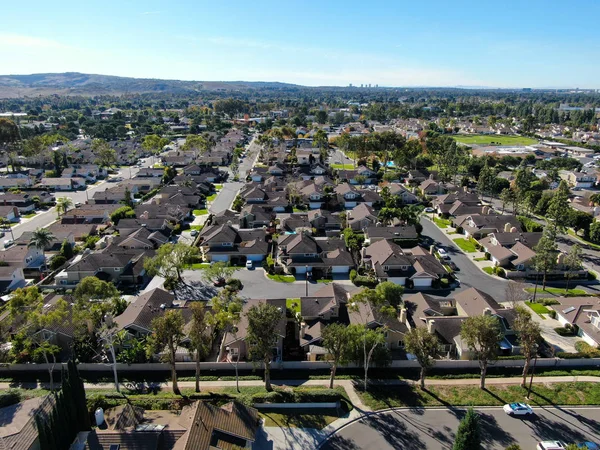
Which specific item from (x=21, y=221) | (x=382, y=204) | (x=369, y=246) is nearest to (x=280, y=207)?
(x=382, y=204)

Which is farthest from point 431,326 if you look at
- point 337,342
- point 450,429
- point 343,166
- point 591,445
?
point 343,166

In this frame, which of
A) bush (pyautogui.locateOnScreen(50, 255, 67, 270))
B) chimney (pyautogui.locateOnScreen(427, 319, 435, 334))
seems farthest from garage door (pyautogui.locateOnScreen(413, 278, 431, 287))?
bush (pyautogui.locateOnScreen(50, 255, 67, 270))

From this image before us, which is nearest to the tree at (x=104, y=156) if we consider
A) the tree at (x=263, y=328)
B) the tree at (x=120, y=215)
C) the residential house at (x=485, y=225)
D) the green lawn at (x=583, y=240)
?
the tree at (x=120, y=215)

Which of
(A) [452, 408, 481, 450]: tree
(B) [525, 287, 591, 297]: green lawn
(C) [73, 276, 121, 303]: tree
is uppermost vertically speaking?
(C) [73, 276, 121, 303]: tree

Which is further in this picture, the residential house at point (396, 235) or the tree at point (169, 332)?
the residential house at point (396, 235)

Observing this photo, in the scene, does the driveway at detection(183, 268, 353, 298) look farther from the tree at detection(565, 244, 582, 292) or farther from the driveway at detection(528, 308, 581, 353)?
the tree at detection(565, 244, 582, 292)

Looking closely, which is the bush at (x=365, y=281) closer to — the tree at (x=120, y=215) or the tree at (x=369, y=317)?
the tree at (x=369, y=317)

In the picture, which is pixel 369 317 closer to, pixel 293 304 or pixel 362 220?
pixel 293 304
